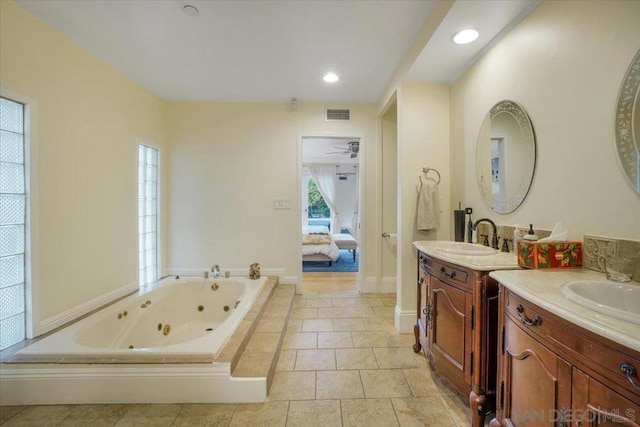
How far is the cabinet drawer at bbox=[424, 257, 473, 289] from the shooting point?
146 centimetres

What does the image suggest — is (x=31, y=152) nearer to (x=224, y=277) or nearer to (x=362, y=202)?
(x=224, y=277)

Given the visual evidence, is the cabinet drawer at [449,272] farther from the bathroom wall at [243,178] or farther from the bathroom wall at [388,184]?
the bathroom wall at [243,178]

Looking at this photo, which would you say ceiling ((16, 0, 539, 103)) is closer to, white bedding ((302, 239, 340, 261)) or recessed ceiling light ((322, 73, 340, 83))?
recessed ceiling light ((322, 73, 340, 83))

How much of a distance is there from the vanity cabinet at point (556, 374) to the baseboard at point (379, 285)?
7.66ft

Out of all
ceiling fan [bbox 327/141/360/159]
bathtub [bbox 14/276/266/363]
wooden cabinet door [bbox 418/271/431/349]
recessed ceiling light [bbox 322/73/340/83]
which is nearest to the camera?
bathtub [bbox 14/276/266/363]

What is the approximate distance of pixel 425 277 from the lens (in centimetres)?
194

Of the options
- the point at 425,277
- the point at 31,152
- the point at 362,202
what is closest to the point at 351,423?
the point at 425,277

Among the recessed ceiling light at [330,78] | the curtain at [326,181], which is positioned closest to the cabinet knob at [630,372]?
the recessed ceiling light at [330,78]

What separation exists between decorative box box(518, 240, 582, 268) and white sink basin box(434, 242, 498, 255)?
396mm

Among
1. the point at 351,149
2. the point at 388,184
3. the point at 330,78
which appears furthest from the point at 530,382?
the point at 351,149

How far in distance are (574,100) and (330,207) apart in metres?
6.31

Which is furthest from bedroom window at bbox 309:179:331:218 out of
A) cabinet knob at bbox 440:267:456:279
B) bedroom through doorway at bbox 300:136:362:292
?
cabinet knob at bbox 440:267:456:279

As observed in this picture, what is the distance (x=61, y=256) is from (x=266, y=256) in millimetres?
1981

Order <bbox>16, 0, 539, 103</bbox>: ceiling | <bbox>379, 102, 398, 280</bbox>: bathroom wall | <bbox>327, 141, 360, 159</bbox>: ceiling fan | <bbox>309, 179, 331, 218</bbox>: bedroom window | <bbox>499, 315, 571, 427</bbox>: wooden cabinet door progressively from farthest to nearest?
<bbox>309, 179, 331, 218</bbox>: bedroom window → <bbox>327, 141, 360, 159</bbox>: ceiling fan → <bbox>379, 102, 398, 280</bbox>: bathroom wall → <bbox>16, 0, 539, 103</bbox>: ceiling → <bbox>499, 315, 571, 427</bbox>: wooden cabinet door
